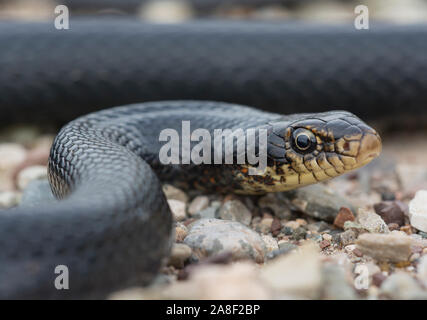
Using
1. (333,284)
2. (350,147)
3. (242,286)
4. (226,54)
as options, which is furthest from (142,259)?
(226,54)

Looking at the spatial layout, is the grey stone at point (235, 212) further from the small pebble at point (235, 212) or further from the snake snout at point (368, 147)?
the snake snout at point (368, 147)

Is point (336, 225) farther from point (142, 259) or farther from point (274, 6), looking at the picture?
point (274, 6)

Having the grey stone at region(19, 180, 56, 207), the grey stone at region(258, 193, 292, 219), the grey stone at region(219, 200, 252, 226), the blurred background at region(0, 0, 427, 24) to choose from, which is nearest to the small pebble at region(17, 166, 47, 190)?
the grey stone at region(19, 180, 56, 207)

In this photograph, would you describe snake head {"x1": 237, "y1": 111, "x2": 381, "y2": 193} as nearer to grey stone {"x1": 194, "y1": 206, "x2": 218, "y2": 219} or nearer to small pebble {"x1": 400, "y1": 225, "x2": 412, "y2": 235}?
grey stone {"x1": 194, "y1": 206, "x2": 218, "y2": 219}

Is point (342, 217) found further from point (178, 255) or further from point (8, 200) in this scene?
point (8, 200)

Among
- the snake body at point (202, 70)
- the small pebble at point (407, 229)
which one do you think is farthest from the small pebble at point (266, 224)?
the snake body at point (202, 70)
